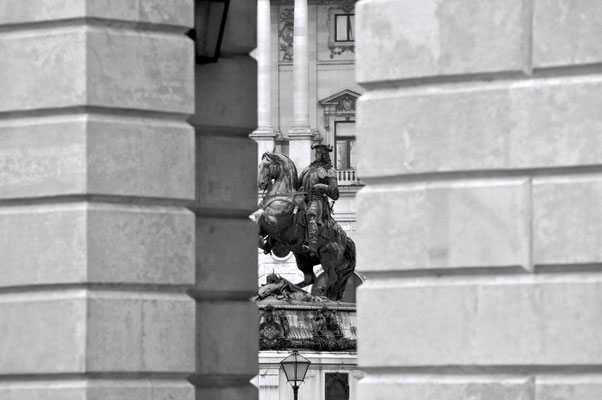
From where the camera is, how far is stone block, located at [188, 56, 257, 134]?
12281 millimetres

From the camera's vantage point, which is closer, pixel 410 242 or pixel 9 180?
pixel 410 242

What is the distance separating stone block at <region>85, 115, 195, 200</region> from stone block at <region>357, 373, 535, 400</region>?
6.02ft

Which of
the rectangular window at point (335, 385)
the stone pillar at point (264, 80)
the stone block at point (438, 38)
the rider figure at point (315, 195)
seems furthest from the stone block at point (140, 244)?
the stone pillar at point (264, 80)

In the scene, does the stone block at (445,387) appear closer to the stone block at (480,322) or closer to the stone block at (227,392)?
the stone block at (480,322)

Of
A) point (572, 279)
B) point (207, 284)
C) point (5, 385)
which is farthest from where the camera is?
point (207, 284)

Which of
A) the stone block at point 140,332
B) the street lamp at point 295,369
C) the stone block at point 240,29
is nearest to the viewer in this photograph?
the stone block at point 140,332

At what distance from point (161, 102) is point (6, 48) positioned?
32.0 inches

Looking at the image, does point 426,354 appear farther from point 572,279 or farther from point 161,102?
point 161,102

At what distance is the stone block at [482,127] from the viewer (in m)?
9.25

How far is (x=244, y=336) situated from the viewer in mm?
12234

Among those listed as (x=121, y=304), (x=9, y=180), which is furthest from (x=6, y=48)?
(x=121, y=304)

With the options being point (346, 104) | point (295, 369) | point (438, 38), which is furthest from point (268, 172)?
point (346, 104)

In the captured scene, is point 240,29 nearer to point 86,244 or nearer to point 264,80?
point 86,244

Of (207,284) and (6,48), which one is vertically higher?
(6,48)
